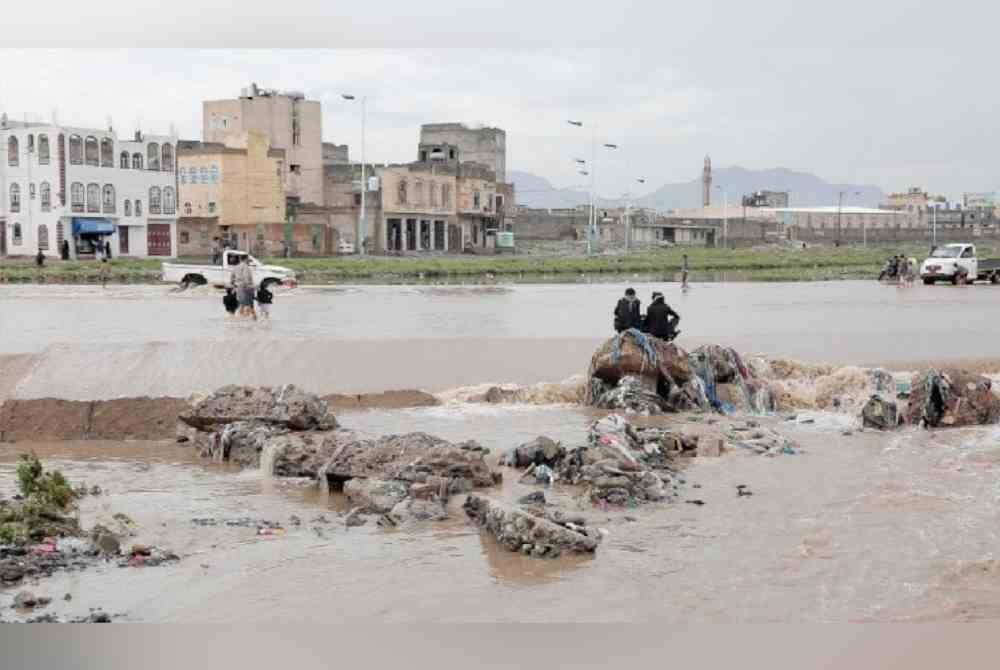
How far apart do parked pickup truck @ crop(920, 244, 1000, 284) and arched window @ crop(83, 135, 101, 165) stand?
31217mm

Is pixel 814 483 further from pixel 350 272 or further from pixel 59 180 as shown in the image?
pixel 59 180

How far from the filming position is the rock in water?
508 inches

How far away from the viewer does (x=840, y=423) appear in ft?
43.9

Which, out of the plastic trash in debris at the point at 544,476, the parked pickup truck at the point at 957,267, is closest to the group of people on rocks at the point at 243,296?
the plastic trash in debris at the point at 544,476

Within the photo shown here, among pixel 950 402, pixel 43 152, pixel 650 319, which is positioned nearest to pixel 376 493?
pixel 650 319

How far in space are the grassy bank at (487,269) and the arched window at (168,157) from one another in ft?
19.4

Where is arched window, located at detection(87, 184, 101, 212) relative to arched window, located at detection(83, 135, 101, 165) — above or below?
below

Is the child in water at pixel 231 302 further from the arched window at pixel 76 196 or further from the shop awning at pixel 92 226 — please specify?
the shop awning at pixel 92 226

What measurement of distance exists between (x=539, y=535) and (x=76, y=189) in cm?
4167

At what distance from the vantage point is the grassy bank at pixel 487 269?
38.1 meters

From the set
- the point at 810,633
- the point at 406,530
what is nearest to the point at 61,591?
the point at 406,530

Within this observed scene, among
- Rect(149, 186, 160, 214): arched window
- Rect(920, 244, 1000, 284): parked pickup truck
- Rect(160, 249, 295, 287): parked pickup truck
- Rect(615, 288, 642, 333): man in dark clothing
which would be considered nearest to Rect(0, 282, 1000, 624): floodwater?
Rect(615, 288, 642, 333): man in dark clothing

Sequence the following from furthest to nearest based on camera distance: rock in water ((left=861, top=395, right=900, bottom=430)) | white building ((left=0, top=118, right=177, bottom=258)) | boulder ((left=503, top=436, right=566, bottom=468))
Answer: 1. white building ((left=0, top=118, right=177, bottom=258))
2. rock in water ((left=861, top=395, right=900, bottom=430))
3. boulder ((left=503, top=436, right=566, bottom=468))

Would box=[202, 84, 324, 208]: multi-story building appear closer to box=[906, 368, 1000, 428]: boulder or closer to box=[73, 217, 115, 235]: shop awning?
box=[73, 217, 115, 235]: shop awning
